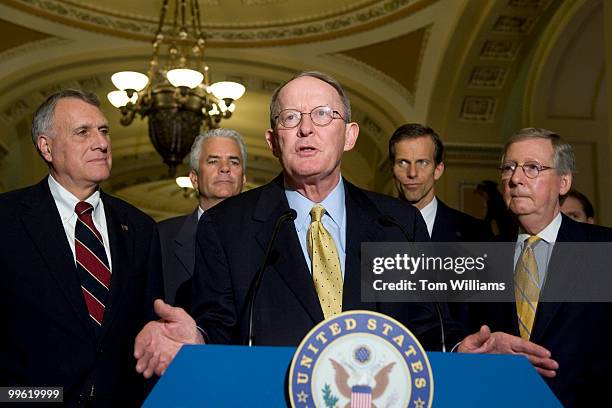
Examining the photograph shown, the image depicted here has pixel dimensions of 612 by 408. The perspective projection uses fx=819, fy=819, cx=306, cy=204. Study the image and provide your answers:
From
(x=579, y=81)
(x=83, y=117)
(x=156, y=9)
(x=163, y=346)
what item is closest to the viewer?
(x=163, y=346)

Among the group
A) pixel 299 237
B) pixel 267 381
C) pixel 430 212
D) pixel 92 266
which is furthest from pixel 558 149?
pixel 267 381

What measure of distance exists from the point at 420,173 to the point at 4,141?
8935 mm

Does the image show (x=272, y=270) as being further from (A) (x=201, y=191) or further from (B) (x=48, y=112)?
(A) (x=201, y=191)

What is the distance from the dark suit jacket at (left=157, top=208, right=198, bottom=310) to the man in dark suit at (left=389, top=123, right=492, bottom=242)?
0.86 metres

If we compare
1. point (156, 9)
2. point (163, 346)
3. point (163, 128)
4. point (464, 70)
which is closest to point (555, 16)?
point (464, 70)

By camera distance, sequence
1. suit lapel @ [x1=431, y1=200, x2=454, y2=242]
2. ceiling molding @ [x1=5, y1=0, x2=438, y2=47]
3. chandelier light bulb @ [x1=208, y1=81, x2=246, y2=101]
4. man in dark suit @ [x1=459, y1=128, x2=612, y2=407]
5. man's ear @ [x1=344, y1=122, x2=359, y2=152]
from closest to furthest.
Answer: man's ear @ [x1=344, y1=122, x2=359, y2=152]
man in dark suit @ [x1=459, y1=128, x2=612, y2=407]
suit lapel @ [x1=431, y1=200, x2=454, y2=242]
chandelier light bulb @ [x1=208, y1=81, x2=246, y2=101]
ceiling molding @ [x1=5, y1=0, x2=438, y2=47]

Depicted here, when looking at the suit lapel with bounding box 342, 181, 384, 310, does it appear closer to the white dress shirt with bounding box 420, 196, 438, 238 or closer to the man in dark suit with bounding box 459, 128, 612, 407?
the man in dark suit with bounding box 459, 128, 612, 407

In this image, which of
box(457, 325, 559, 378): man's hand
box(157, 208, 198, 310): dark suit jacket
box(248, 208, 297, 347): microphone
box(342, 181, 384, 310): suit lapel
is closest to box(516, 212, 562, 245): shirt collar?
box(342, 181, 384, 310): suit lapel

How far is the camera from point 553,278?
7.66 ft

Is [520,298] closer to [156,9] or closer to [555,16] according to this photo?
[555,16]

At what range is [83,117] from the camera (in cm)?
255

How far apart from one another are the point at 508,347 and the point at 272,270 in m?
0.55

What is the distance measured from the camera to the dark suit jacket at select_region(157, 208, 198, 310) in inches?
121

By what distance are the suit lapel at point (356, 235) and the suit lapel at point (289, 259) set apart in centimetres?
8
